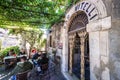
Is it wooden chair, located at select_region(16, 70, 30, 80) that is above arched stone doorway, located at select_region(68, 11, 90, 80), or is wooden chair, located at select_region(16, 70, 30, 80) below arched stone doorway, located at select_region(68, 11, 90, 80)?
below

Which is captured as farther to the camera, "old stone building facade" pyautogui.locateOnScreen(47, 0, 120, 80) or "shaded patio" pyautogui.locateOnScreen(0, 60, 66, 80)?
"shaded patio" pyautogui.locateOnScreen(0, 60, 66, 80)

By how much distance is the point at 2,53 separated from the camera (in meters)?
10.3

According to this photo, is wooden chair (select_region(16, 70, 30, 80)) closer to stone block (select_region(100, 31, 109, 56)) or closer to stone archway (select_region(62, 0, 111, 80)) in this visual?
stone archway (select_region(62, 0, 111, 80))

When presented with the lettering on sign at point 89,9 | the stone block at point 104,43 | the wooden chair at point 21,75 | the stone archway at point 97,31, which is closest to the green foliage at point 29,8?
the lettering on sign at point 89,9

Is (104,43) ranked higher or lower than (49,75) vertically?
higher

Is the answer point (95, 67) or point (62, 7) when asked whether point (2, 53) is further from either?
point (95, 67)

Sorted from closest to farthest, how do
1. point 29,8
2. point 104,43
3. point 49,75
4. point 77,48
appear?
point 104,43 → point 29,8 → point 77,48 → point 49,75

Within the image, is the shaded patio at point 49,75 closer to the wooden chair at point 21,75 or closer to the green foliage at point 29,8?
the wooden chair at point 21,75

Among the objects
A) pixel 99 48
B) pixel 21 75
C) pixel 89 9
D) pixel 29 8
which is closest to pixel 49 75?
pixel 21 75

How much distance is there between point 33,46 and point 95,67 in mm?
11831

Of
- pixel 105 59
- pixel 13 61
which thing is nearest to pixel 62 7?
pixel 105 59

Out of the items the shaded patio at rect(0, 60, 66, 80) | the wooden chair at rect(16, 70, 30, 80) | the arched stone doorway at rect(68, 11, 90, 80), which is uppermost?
the arched stone doorway at rect(68, 11, 90, 80)

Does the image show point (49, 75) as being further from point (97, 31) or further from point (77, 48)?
point (97, 31)

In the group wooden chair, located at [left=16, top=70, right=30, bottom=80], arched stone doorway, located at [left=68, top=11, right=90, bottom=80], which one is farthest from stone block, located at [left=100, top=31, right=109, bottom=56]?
wooden chair, located at [left=16, top=70, right=30, bottom=80]
